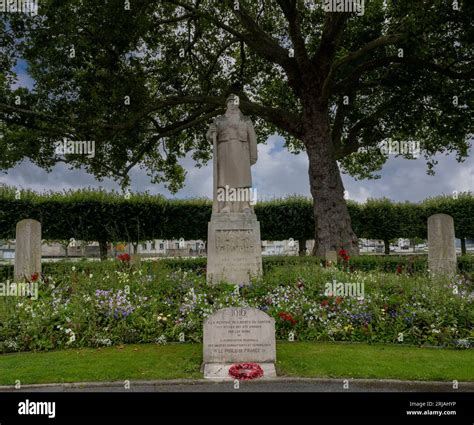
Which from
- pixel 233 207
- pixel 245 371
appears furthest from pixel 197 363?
pixel 233 207

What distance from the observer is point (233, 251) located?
41.7 ft

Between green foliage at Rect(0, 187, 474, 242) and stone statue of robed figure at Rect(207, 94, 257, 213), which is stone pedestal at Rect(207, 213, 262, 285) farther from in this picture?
green foliage at Rect(0, 187, 474, 242)

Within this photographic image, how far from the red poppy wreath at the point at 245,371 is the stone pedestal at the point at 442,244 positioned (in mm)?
10260

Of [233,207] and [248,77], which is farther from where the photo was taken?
[248,77]

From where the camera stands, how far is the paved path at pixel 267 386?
20.4 feet

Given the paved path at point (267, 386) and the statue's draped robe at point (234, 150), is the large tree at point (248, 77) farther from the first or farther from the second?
the paved path at point (267, 386)

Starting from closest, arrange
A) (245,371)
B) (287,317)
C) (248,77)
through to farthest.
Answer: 1. (245,371)
2. (287,317)
3. (248,77)

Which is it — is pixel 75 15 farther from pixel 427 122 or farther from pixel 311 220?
pixel 311 220

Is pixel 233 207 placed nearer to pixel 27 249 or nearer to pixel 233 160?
pixel 233 160

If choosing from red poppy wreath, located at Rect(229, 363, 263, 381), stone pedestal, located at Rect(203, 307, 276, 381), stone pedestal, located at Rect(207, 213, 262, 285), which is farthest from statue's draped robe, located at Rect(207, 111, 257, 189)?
red poppy wreath, located at Rect(229, 363, 263, 381)

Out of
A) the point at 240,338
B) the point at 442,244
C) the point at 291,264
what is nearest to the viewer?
the point at 240,338

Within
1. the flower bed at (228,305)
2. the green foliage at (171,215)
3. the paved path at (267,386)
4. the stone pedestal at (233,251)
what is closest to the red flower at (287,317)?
the flower bed at (228,305)

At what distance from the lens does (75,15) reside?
15680 mm

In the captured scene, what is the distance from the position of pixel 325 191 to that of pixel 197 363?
492 inches
